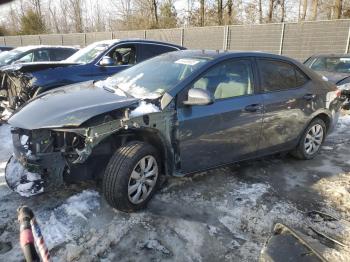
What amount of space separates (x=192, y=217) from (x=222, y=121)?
1125mm

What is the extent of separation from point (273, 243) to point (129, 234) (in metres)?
1.54

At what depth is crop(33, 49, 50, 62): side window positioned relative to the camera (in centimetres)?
1044

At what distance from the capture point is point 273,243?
2102 millimetres

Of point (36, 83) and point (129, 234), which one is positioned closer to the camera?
point (129, 234)

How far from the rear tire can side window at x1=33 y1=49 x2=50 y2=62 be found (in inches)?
316

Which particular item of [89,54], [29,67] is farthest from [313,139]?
[29,67]

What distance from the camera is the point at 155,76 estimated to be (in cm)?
418

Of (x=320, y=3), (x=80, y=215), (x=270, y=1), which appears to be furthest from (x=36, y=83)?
(x=270, y=1)

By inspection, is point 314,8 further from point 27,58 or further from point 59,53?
point 27,58

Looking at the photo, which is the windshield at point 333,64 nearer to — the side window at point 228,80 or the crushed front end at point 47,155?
the side window at point 228,80

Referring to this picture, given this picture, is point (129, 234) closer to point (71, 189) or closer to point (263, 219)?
point (71, 189)

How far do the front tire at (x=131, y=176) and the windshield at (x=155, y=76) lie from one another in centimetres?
63

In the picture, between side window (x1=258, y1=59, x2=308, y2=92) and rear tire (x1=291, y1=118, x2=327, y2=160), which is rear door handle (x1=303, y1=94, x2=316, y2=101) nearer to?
side window (x1=258, y1=59, x2=308, y2=92)

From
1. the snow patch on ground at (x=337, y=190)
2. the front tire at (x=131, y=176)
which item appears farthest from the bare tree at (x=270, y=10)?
the front tire at (x=131, y=176)
